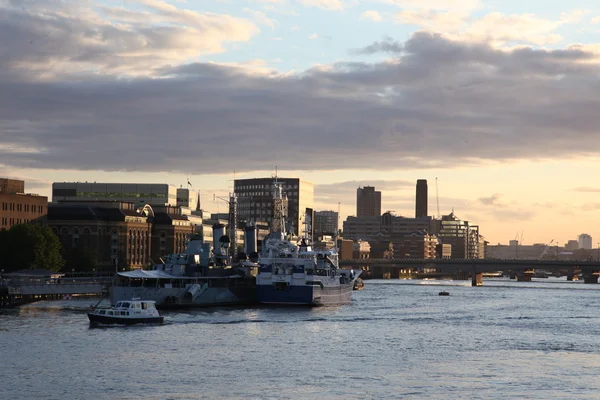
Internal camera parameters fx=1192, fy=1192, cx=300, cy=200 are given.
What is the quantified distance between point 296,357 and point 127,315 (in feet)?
107

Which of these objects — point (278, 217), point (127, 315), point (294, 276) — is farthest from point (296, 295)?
point (127, 315)

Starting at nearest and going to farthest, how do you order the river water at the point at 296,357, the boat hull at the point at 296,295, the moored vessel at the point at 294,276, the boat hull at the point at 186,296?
1. the river water at the point at 296,357
2. the boat hull at the point at 186,296
3. the boat hull at the point at 296,295
4. the moored vessel at the point at 294,276

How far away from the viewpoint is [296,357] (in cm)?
10131

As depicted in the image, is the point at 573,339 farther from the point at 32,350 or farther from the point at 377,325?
the point at 32,350

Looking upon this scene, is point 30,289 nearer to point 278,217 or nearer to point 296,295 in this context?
point 296,295

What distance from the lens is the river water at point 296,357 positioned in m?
81.2

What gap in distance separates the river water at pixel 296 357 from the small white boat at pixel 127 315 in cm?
222

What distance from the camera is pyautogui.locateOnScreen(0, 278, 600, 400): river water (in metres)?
81.2

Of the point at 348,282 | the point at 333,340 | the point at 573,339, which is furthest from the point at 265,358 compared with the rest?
the point at 348,282

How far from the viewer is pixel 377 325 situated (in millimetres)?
140125

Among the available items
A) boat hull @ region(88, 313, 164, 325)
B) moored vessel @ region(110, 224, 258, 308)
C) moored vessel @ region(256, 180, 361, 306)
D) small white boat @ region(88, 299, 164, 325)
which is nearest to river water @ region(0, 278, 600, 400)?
boat hull @ region(88, 313, 164, 325)

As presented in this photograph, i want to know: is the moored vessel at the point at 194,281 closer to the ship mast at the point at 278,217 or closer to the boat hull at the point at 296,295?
the boat hull at the point at 296,295

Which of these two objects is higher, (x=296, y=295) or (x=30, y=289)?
(x=30, y=289)

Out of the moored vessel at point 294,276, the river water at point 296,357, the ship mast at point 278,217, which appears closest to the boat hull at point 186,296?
the moored vessel at point 294,276
